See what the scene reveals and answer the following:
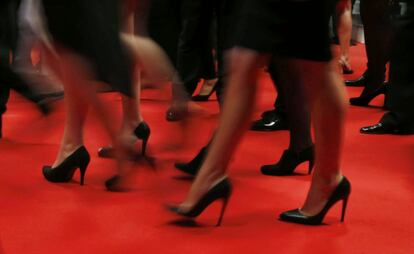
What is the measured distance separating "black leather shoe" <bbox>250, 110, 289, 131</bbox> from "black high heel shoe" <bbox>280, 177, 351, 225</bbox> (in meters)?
1.19

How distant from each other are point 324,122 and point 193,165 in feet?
2.26

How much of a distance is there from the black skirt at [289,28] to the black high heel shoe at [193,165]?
0.72 m

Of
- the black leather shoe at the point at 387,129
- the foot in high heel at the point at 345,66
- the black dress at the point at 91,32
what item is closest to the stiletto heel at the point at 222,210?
the black dress at the point at 91,32

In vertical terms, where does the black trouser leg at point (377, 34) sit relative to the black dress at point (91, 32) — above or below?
below

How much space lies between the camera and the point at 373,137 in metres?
3.20

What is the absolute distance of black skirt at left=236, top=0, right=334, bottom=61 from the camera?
1.76m

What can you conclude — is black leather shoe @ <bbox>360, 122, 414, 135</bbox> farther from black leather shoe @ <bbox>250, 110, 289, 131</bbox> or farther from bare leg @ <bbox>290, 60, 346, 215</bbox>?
bare leg @ <bbox>290, 60, 346, 215</bbox>

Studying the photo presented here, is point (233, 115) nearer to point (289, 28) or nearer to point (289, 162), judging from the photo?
point (289, 28)

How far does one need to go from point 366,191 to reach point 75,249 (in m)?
1.08

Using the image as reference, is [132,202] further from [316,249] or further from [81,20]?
[81,20]

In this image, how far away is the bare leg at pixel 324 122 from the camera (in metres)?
1.86

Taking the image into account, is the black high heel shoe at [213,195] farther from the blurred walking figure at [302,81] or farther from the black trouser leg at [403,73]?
the black trouser leg at [403,73]

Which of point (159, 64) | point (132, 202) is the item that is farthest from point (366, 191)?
point (159, 64)

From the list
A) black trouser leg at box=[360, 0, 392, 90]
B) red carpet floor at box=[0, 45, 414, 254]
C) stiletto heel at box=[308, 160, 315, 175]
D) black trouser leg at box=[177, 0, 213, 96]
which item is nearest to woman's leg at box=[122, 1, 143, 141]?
red carpet floor at box=[0, 45, 414, 254]
